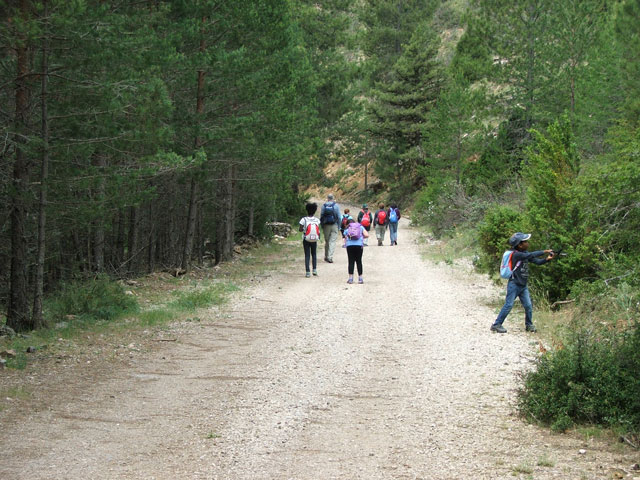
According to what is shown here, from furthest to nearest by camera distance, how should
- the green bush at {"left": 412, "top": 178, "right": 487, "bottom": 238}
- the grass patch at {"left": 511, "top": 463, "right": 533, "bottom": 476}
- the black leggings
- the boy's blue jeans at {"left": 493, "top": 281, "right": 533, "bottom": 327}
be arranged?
the green bush at {"left": 412, "top": 178, "right": 487, "bottom": 238} < the black leggings < the boy's blue jeans at {"left": 493, "top": 281, "right": 533, "bottom": 327} < the grass patch at {"left": 511, "top": 463, "right": 533, "bottom": 476}

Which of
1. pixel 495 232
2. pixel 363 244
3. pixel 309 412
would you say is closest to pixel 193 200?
pixel 363 244

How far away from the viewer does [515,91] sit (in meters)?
32.7

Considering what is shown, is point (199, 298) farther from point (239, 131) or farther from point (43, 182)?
point (239, 131)

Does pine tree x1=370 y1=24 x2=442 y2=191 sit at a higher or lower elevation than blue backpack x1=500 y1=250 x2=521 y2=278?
higher

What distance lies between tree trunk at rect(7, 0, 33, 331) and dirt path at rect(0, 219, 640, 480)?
2.42m

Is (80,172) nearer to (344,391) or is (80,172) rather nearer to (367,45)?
(344,391)

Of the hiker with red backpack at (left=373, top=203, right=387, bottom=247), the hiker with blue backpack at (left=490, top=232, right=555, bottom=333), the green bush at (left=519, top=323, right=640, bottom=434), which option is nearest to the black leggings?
the hiker with blue backpack at (left=490, top=232, right=555, bottom=333)

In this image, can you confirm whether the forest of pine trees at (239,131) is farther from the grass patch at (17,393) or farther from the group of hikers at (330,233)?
the grass patch at (17,393)

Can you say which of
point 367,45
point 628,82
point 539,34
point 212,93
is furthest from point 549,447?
point 367,45

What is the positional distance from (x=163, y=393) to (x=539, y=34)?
2894 centimetres

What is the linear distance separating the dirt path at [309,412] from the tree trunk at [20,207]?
242 centimetres

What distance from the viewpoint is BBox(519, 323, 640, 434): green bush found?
18.9 ft

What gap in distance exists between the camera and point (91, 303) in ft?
39.0

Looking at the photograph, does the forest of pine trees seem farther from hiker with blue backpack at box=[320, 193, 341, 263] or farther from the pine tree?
the pine tree
